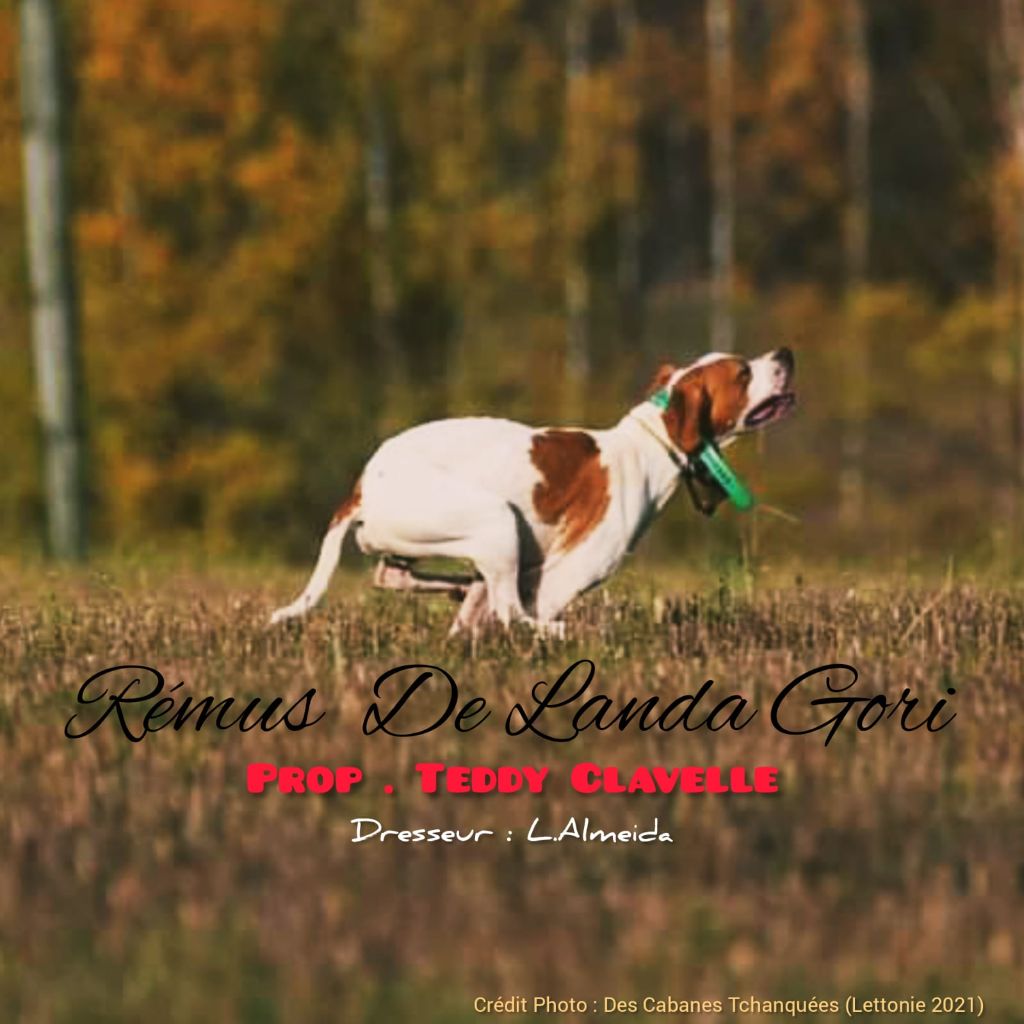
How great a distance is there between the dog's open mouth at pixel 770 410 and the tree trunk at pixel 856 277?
68.0 feet

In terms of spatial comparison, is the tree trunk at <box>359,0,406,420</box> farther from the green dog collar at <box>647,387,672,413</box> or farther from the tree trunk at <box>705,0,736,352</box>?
the green dog collar at <box>647,387,672,413</box>

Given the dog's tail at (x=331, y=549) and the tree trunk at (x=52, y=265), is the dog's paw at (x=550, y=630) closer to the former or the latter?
the dog's tail at (x=331, y=549)

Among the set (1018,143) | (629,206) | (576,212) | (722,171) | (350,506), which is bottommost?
(629,206)

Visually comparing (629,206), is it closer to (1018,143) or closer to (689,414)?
(1018,143)

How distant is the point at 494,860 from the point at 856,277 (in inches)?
1146

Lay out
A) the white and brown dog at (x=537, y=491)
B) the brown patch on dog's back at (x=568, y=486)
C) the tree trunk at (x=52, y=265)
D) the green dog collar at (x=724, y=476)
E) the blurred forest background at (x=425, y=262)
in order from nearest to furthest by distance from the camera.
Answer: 1. the white and brown dog at (x=537, y=491)
2. the brown patch on dog's back at (x=568, y=486)
3. the green dog collar at (x=724, y=476)
4. the tree trunk at (x=52, y=265)
5. the blurred forest background at (x=425, y=262)

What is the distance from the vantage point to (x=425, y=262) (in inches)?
1126

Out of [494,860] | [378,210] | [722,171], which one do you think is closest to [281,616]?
[494,860]

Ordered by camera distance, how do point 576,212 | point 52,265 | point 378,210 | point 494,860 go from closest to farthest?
point 494,860
point 52,265
point 378,210
point 576,212

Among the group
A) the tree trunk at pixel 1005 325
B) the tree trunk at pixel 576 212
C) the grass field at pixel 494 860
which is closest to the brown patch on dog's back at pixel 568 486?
the grass field at pixel 494 860

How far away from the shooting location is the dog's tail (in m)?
7.46

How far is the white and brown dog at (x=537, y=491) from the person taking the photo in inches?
285

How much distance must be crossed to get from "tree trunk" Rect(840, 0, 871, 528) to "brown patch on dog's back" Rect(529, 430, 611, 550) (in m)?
21.1

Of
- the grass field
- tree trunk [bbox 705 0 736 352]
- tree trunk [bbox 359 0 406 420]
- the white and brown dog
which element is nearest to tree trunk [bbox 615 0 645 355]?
tree trunk [bbox 705 0 736 352]
